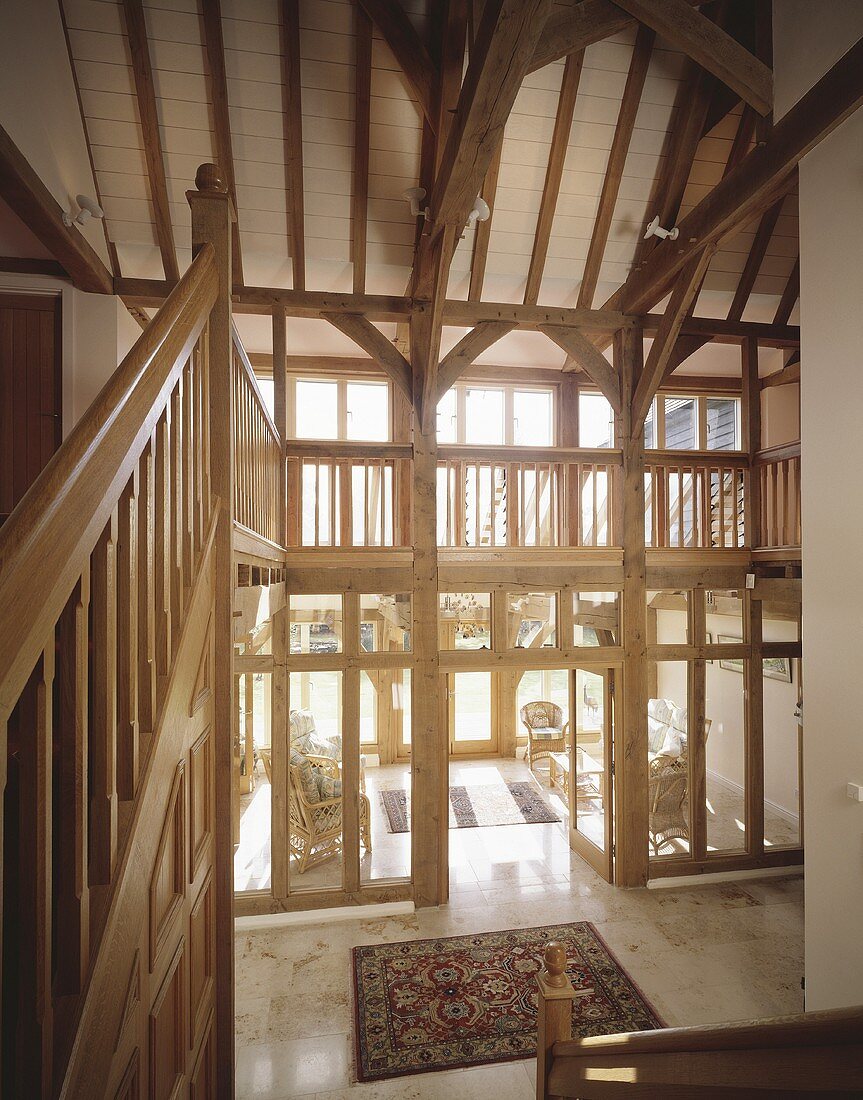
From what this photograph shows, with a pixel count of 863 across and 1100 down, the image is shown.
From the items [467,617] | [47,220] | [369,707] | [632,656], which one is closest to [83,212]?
[47,220]

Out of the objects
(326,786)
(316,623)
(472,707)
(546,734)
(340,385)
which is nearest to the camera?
(316,623)

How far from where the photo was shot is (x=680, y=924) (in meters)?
5.18

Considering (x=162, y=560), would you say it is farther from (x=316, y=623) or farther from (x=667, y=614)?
(x=667, y=614)

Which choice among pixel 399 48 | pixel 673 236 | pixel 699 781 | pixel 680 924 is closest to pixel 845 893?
pixel 680 924

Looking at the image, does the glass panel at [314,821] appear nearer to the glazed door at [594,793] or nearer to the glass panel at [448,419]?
the glazed door at [594,793]

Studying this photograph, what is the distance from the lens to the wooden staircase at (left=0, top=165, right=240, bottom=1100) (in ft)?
3.01

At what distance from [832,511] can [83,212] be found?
5.34 meters

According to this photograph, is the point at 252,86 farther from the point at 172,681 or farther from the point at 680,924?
the point at 680,924

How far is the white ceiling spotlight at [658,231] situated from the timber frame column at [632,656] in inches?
34.2

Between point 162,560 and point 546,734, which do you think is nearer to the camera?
point 162,560

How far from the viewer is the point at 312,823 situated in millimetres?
5648

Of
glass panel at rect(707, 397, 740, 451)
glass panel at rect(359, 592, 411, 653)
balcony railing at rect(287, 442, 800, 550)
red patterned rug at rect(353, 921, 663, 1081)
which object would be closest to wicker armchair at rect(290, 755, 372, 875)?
red patterned rug at rect(353, 921, 663, 1081)

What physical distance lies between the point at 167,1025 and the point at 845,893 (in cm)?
350

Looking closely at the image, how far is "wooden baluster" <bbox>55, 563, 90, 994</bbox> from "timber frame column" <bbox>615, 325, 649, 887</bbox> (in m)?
5.42
